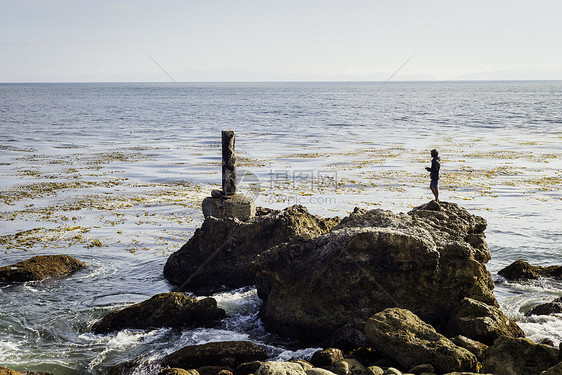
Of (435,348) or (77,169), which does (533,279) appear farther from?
(77,169)

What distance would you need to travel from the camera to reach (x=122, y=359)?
35.7ft

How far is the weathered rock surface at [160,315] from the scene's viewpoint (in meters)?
12.3

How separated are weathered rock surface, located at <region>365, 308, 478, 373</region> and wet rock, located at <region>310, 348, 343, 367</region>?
2.23 ft

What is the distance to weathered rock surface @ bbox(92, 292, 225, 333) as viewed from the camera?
1227cm

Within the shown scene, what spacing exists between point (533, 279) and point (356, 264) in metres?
6.65

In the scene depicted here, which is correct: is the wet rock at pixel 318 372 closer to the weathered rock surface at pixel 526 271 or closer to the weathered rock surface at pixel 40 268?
the weathered rock surface at pixel 526 271

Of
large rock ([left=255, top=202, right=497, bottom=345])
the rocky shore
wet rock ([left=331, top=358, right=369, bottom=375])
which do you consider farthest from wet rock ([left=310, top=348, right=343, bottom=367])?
large rock ([left=255, top=202, right=497, bottom=345])

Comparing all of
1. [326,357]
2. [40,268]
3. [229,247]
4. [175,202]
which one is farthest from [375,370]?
[175,202]

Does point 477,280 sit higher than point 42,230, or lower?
higher

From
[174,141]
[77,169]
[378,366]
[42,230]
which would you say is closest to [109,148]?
[174,141]

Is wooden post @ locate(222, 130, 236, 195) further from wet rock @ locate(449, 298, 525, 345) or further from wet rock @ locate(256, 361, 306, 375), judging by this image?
wet rock @ locate(256, 361, 306, 375)

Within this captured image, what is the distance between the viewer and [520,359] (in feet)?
29.5

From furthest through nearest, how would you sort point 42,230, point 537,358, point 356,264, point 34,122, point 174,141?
1. point 34,122
2. point 174,141
3. point 42,230
4. point 356,264
5. point 537,358

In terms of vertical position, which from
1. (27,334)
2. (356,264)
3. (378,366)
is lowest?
(27,334)
